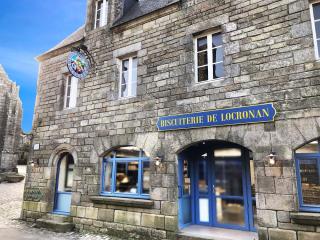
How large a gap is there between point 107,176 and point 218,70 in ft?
13.3

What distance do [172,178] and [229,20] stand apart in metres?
3.81

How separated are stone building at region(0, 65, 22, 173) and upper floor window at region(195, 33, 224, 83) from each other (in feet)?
70.6

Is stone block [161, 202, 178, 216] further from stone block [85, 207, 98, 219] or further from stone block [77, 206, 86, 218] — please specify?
stone block [77, 206, 86, 218]

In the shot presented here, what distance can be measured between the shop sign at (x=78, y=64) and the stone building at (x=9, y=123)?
18.4 meters

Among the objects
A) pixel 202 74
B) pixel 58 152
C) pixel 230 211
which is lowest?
pixel 230 211

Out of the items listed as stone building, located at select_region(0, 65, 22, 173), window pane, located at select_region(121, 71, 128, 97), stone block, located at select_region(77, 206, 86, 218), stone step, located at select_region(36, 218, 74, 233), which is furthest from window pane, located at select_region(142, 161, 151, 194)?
stone building, located at select_region(0, 65, 22, 173)

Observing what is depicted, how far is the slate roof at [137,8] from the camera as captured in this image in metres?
7.38

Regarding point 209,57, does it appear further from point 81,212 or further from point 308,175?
point 81,212

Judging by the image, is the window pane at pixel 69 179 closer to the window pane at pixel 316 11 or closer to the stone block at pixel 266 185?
the stone block at pixel 266 185

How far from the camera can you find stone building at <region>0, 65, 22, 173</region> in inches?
855

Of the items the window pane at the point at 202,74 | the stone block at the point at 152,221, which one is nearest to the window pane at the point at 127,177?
the stone block at the point at 152,221

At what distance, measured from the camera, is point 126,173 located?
6.60 meters

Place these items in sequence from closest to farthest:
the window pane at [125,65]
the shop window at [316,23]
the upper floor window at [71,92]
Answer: the shop window at [316,23] < the window pane at [125,65] < the upper floor window at [71,92]

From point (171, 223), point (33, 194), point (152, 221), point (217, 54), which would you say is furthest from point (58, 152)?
point (217, 54)
